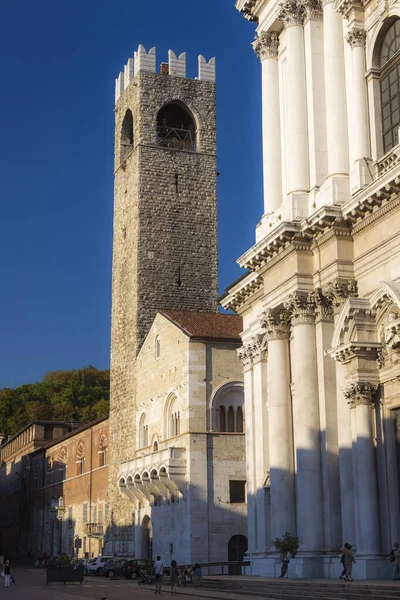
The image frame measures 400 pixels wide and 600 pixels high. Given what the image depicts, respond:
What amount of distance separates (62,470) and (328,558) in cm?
5046

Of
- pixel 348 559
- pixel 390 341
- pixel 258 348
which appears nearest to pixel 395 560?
pixel 348 559

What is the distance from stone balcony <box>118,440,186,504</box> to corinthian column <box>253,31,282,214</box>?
1926 cm

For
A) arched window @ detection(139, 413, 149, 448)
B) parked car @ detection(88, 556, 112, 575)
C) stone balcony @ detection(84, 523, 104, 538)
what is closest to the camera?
parked car @ detection(88, 556, 112, 575)

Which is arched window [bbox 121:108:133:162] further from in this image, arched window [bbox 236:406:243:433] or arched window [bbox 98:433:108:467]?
arched window [bbox 236:406:243:433]

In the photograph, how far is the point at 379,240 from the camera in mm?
24109

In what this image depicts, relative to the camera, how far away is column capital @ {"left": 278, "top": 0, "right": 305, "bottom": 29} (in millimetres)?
28453

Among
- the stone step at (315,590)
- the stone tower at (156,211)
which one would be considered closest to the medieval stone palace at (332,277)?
the stone step at (315,590)

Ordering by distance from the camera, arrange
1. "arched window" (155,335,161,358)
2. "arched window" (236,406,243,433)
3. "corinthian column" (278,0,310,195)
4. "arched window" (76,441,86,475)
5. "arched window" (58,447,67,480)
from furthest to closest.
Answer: "arched window" (58,447,67,480) → "arched window" (76,441,86,475) → "arched window" (155,335,161,358) → "arched window" (236,406,243,433) → "corinthian column" (278,0,310,195)

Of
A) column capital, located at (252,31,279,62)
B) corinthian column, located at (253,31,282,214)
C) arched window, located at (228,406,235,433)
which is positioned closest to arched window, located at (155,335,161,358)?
arched window, located at (228,406,235,433)

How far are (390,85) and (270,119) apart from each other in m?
5.18

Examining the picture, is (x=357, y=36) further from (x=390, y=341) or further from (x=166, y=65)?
(x=166, y=65)

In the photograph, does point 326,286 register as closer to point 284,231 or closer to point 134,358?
point 284,231

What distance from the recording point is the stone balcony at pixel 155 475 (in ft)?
148

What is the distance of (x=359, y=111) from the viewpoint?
2589cm
